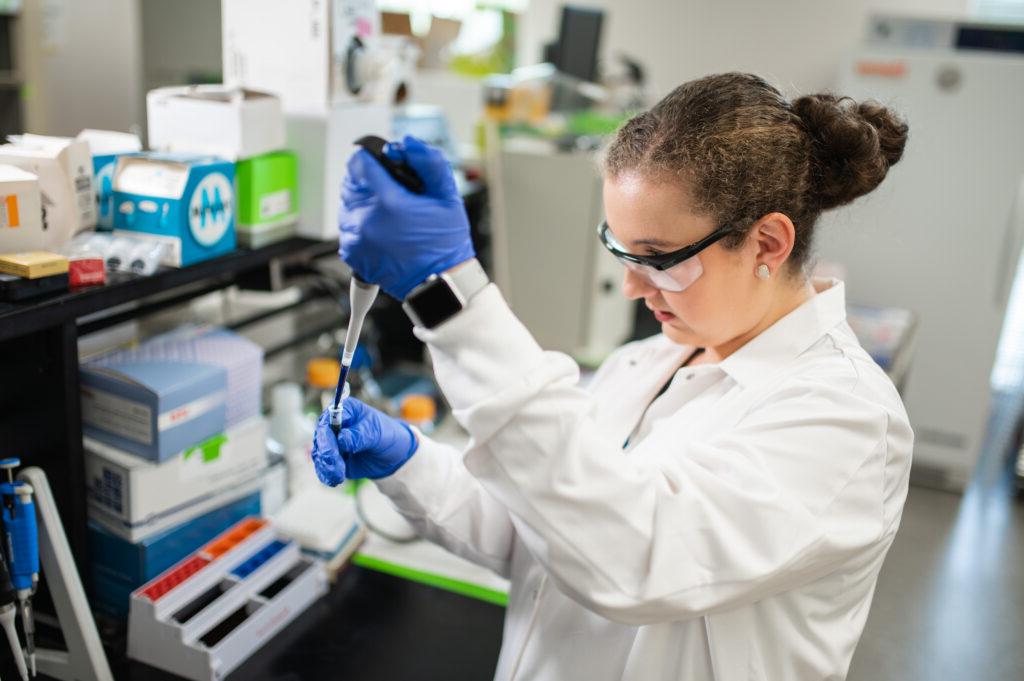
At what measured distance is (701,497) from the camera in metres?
0.80

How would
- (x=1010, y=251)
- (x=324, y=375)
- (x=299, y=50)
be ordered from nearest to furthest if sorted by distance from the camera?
(x=299, y=50) < (x=324, y=375) < (x=1010, y=251)

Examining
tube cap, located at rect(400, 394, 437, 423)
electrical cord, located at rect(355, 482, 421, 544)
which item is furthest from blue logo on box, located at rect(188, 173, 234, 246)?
tube cap, located at rect(400, 394, 437, 423)

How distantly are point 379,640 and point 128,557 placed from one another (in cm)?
41

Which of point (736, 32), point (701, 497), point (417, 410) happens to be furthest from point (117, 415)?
point (736, 32)

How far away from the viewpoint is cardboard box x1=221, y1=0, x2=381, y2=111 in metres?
1.51

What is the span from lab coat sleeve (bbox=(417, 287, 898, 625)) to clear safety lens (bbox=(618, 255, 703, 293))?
20 centimetres

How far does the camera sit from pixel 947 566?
2.35 m

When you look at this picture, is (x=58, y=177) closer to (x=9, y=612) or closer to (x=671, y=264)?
(x=9, y=612)

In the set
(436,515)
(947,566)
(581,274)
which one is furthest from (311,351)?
(947,566)

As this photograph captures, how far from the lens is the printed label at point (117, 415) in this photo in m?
1.22

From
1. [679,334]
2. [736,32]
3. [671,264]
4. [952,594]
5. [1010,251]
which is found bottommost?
[952,594]

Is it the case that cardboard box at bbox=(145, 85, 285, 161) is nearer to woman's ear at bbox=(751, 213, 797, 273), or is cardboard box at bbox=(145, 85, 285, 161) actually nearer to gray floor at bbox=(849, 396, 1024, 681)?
woman's ear at bbox=(751, 213, 797, 273)

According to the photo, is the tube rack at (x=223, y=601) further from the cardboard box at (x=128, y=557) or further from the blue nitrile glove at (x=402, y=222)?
the blue nitrile glove at (x=402, y=222)

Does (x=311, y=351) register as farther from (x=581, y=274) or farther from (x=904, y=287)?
(x=904, y=287)
